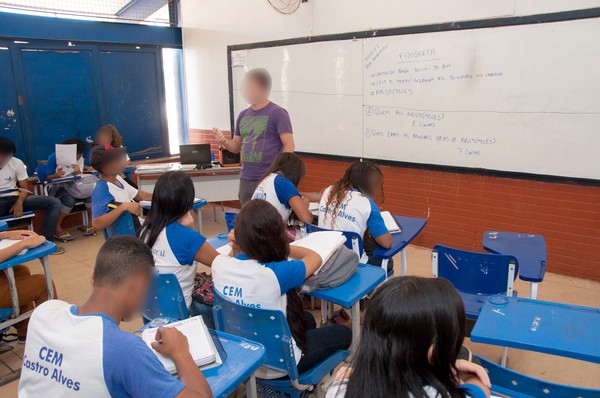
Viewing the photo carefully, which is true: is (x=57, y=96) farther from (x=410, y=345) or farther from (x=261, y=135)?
(x=410, y=345)

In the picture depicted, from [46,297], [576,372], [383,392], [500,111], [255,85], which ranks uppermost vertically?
[255,85]

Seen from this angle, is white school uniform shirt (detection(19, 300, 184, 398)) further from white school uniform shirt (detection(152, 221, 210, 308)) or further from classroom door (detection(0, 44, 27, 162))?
classroom door (detection(0, 44, 27, 162))

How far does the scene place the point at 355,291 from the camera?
211 centimetres

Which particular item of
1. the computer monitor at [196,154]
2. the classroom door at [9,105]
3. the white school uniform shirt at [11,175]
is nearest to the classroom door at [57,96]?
the classroom door at [9,105]

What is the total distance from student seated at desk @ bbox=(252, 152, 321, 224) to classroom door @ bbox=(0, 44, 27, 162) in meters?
3.92

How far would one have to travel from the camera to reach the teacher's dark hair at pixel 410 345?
1018 mm

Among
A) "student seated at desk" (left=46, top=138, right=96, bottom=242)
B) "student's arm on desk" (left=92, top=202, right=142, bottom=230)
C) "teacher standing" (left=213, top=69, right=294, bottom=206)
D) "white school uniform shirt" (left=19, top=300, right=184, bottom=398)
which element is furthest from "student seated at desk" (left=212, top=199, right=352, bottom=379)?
"student seated at desk" (left=46, top=138, right=96, bottom=242)

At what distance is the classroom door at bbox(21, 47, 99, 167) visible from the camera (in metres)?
5.54

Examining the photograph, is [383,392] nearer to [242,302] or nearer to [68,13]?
[242,302]

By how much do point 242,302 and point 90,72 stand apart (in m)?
5.22

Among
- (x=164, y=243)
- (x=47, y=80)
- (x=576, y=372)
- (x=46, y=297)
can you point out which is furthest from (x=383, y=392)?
(x=47, y=80)

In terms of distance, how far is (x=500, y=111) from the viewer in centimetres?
392

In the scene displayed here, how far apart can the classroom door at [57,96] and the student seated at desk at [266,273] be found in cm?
479

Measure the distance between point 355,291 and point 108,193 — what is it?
5.81 ft
